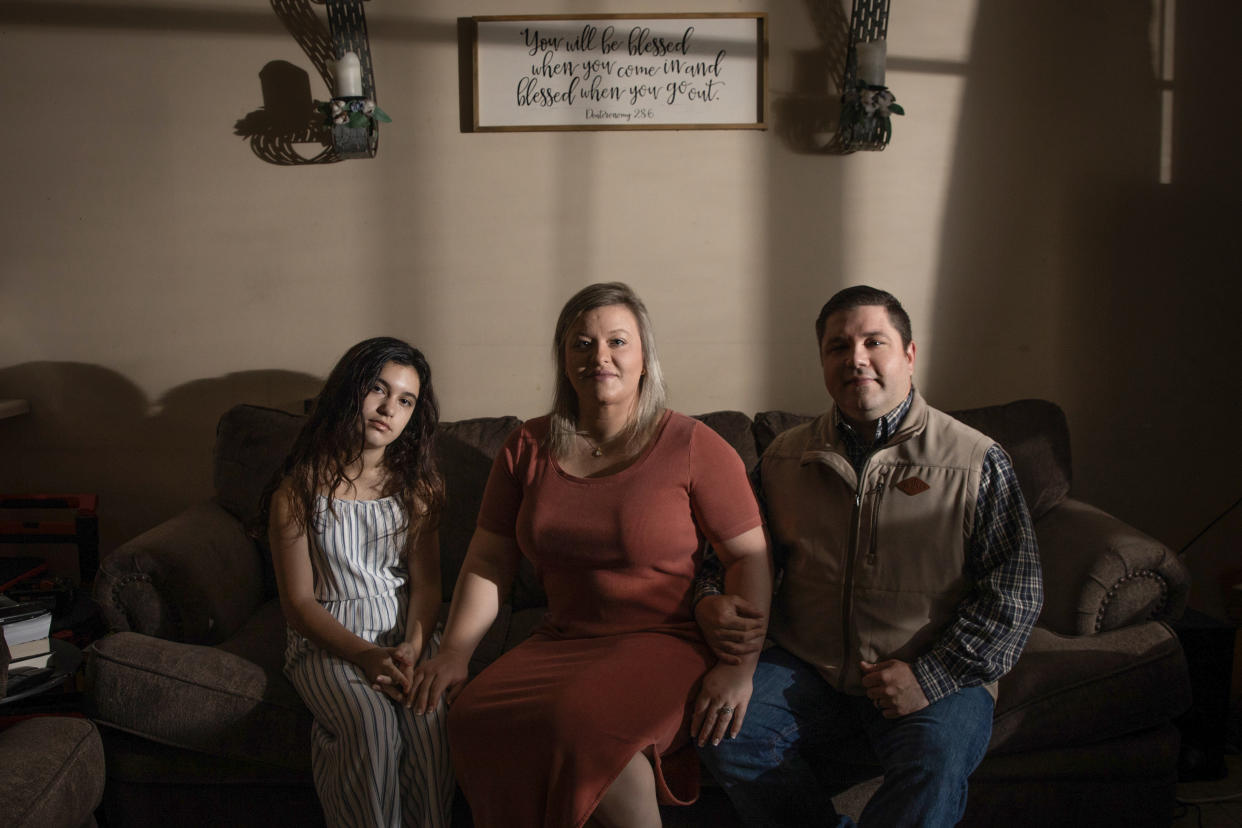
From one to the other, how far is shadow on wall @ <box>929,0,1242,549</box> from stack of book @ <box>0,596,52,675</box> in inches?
87.9

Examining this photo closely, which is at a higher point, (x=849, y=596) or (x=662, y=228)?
(x=662, y=228)

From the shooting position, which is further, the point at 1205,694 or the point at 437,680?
Answer: the point at 1205,694

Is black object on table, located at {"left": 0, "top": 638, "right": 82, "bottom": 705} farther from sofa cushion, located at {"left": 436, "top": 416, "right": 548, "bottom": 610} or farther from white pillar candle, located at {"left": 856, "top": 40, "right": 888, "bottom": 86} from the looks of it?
white pillar candle, located at {"left": 856, "top": 40, "right": 888, "bottom": 86}

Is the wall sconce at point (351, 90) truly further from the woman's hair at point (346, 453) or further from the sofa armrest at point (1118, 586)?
the sofa armrest at point (1118, 586)

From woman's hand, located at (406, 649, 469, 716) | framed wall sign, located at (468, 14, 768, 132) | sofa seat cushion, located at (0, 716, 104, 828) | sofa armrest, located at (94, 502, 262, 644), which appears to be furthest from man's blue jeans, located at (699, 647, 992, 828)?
framed wall sign, located at (468, 14, 768, 132)

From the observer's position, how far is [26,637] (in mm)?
1567

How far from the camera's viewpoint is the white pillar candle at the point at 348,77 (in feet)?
7.34

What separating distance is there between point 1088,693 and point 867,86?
1.54m

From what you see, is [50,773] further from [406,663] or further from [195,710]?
[406,663]

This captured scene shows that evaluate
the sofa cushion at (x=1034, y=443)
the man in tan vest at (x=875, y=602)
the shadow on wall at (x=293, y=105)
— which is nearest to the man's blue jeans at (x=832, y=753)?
the man in tan vest at (x=875, y=602)

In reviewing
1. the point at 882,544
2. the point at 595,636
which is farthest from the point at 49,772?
the point at 882,544

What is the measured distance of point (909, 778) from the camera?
1.34 meters

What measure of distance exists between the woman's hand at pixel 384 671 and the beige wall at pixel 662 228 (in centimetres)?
106

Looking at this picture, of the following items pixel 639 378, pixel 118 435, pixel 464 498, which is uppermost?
pixel 639 378
